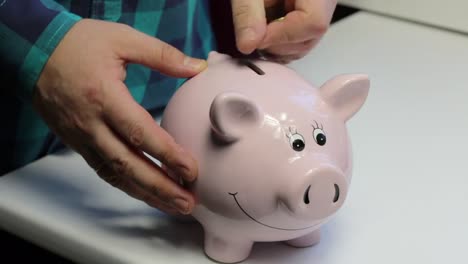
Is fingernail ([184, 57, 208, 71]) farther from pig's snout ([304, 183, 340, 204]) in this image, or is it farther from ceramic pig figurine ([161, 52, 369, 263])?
pig's snout ([304, 183, 340, 204])

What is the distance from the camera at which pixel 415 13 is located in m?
1.00

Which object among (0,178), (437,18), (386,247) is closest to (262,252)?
(386,247)

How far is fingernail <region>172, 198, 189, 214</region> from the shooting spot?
17.9 inches

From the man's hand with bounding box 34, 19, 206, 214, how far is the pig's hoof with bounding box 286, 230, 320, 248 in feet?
0.29

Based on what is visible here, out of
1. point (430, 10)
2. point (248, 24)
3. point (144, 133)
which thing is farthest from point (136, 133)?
point (430, 10)

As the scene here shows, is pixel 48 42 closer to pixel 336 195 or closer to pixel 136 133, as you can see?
pixel 136 133

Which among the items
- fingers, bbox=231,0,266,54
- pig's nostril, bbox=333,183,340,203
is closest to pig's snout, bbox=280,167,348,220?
pig's nostril, bbox=333,183,340,203

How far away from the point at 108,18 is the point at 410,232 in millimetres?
297

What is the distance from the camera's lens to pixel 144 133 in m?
0.45

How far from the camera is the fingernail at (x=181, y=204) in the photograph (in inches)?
17.9

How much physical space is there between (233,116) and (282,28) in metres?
0.11

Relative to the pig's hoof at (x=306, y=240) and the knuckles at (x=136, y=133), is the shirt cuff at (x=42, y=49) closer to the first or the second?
the knuckles at (x=136, y=133)

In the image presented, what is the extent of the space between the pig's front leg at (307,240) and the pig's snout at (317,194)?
0.19 ft

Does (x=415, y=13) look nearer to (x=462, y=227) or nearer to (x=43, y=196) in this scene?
(x=462, y=227)
